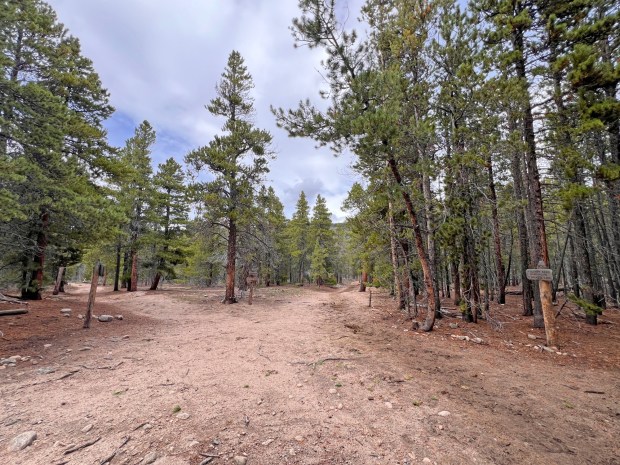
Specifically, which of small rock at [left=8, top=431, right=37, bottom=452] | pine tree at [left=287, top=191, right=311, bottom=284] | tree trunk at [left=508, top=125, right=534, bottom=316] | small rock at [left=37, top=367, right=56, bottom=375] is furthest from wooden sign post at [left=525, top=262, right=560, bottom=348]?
pine tree at [left=287, top=191, right=311, bottom=284]

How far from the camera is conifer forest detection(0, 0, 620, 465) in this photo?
3.25 meters

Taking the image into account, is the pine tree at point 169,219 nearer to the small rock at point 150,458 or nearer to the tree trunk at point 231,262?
the tree trunk at point 231,262

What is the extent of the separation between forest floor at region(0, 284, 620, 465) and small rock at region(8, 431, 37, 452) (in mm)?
68

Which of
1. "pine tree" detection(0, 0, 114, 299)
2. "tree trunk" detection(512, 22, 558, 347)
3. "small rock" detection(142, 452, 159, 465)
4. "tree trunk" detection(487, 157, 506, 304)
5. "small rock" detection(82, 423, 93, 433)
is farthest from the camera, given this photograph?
"tree trunk" detection(487, 157, 506, 304)

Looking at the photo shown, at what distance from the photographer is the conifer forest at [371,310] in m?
3.25

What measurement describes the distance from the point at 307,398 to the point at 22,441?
3.38m

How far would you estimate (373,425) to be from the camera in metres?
3.36

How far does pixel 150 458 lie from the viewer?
2.79 meters

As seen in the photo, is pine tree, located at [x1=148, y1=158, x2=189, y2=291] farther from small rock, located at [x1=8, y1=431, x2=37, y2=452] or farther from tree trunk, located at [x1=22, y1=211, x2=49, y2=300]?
small rock, located at [x1=8, y1=431, x2=37, y2=452]

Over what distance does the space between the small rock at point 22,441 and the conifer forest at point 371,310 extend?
3 centimetres

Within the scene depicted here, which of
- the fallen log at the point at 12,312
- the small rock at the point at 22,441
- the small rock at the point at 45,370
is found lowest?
the small rock at the point at 45,370

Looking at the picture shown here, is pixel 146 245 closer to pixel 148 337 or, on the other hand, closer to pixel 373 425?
pixel 148 337

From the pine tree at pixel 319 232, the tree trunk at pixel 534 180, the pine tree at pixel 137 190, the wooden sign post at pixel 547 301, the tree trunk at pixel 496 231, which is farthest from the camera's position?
the pine tree at pixel 319 232

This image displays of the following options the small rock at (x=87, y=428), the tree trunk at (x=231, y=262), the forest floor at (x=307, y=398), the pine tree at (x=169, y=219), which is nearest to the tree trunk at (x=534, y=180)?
the forest floor at (x=307, y=398)
